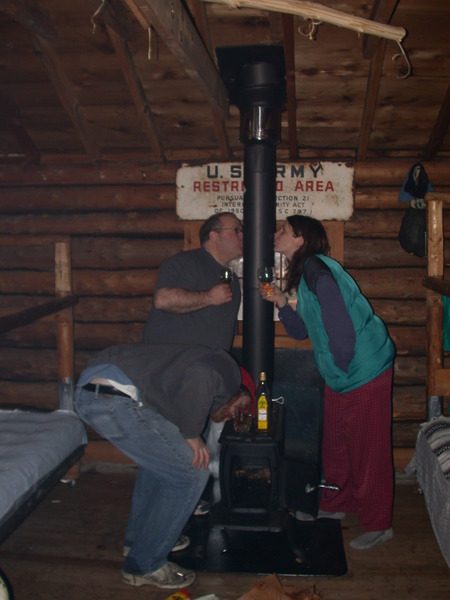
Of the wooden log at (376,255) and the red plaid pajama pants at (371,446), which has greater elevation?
the wooden log at (376,255)

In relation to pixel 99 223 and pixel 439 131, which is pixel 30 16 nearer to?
pixel 99 223

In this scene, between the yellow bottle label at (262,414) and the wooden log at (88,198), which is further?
the wooden log at (88,198)

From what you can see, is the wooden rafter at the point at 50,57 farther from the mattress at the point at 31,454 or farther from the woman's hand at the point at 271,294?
the mattress at the point at 31,454

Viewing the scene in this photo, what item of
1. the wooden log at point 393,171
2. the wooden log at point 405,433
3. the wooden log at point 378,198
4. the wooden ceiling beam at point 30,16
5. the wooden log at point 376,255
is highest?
the wooden ceiling beam at point 30,16

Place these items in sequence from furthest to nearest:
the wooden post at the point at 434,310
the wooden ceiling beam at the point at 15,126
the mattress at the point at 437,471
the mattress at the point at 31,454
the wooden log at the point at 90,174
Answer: the wooden log at the point at 90,174 → the wooden ceiling beam at the point at 15,126 → the wooden post at the point at 434,310 → the mattress at the point at 437,471 → the mattress at the point at 31,454

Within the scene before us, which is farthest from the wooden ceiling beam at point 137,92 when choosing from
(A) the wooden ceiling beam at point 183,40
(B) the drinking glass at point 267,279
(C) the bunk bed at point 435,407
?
(C) the bunk bed at point 435,407

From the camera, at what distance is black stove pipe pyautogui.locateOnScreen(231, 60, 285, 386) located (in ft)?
Answer: 14.7

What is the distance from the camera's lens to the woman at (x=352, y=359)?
4141 millimetres

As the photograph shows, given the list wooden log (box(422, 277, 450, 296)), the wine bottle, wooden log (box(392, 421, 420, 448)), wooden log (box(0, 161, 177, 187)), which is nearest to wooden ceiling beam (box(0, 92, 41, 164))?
wooden log (box(0, 161, 177, 187))

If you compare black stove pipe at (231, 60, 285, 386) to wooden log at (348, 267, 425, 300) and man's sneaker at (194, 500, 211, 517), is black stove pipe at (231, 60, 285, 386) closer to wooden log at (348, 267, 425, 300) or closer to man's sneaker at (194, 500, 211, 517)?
man's sneaker at (194, 500, 211, 517)

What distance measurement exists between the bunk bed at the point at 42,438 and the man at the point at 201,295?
102cm

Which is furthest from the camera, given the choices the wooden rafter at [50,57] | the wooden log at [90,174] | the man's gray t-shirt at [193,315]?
the wooden log at [90,174]

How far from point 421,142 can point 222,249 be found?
2333mm

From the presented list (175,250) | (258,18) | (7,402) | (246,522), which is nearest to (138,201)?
(175,250)
